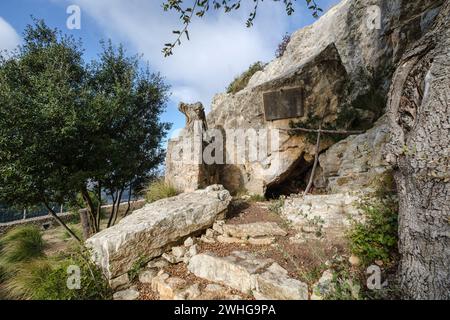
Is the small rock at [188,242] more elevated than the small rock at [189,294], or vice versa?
the small rock at [188,242]

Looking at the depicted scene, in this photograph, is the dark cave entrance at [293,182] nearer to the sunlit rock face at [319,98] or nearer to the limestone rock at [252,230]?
the sunlit rock face at [319,98]

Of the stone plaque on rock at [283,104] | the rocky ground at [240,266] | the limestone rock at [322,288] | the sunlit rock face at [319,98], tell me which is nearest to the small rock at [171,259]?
the rocky ground at [240,266]

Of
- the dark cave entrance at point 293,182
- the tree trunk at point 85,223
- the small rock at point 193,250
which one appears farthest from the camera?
the dark cave entrance at point 293,182

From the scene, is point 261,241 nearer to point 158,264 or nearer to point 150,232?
point 158,264

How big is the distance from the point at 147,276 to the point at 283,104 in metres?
6.84

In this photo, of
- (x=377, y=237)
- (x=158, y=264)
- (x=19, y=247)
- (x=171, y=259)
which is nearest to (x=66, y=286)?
(x=158, y=264)

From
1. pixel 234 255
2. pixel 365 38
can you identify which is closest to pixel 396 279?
pixel 234 255

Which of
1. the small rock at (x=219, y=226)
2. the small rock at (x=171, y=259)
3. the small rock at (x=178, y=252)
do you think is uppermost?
the small rock at (x=219, y=226)

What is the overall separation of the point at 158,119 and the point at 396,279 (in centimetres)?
782

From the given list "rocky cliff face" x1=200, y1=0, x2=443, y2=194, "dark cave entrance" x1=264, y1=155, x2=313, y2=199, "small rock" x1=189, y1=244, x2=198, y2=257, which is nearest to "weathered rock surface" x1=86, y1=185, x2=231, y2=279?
"small rock" x1=189, y1=244, x2=198, y2=257

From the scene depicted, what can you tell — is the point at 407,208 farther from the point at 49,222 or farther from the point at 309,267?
the point at 49,222

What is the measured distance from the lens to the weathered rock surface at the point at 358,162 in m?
5.65

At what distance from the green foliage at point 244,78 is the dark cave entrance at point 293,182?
363 inches

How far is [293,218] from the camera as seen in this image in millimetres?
4836
